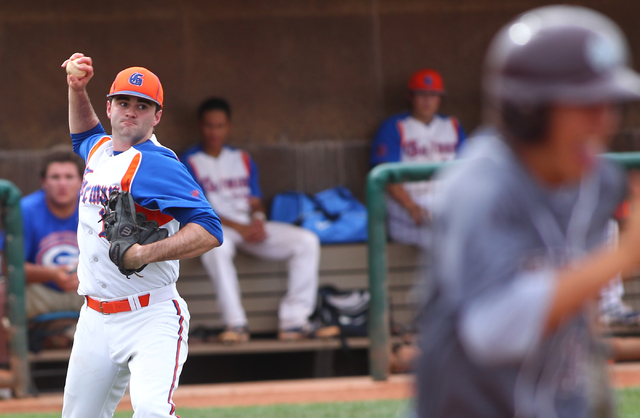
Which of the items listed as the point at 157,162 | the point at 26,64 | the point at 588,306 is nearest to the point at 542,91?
the point at 588,306

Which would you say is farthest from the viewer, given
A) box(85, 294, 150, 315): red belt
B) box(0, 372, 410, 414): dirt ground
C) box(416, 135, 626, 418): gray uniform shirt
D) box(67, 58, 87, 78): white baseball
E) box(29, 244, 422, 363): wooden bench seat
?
box(29, 244, 422, 363): wooden bench seat

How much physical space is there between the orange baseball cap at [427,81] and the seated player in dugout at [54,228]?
2807 millimetres

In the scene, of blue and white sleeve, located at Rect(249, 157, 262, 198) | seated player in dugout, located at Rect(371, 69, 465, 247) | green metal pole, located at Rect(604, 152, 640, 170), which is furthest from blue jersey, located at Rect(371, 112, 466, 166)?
green metal pole, located at Rect(604, 152, 640, 170)

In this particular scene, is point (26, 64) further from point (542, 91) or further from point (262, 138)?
point (542, 91)

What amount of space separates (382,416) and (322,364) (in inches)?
59.2

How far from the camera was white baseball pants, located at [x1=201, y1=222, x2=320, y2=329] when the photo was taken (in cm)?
582

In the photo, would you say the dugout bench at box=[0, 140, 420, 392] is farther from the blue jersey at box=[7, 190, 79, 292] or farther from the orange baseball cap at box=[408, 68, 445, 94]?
the orange baseball cap at box=[408, 68, 445, 94]

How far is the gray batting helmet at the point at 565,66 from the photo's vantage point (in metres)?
1.20

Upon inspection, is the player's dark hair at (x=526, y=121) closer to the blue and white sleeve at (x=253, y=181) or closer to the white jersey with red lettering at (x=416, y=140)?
the white jersey with red lettering at (x=416, y=140)

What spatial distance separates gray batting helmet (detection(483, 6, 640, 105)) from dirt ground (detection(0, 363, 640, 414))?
375cm

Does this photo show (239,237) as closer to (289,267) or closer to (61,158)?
(289,267)

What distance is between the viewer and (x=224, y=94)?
7.07 m

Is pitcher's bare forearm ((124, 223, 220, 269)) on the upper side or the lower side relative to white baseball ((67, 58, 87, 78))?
lower

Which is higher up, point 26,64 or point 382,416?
point 26,64
